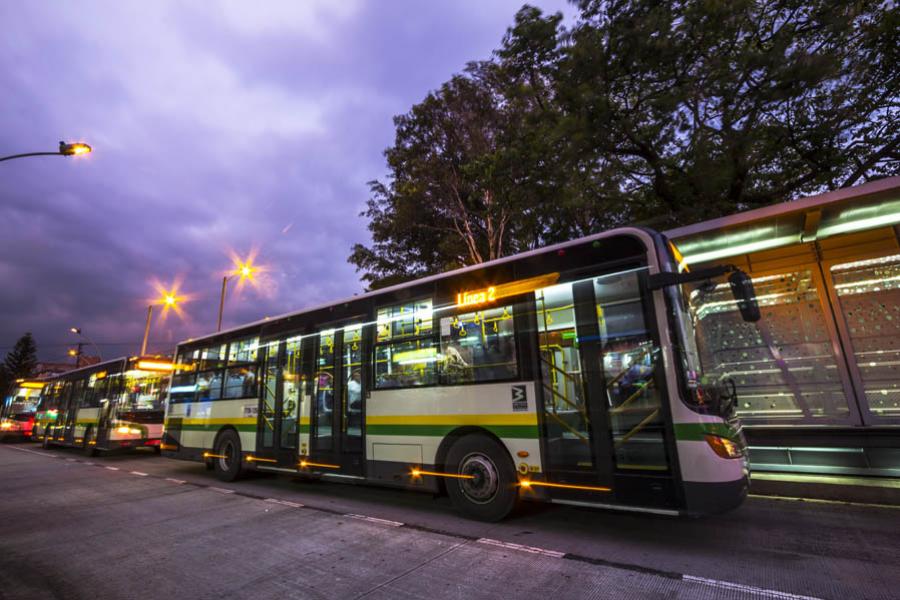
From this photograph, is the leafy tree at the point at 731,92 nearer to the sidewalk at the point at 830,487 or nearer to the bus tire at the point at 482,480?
the sidewalk at the point at 830,487

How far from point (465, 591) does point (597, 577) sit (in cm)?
111

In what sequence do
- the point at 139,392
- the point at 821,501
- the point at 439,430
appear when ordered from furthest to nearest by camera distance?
the point at 139,392 → the point at 821,501 → the point at 439,430

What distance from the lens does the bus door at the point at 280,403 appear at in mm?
7934

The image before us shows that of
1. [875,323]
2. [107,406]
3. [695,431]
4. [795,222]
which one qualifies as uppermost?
[795,222]

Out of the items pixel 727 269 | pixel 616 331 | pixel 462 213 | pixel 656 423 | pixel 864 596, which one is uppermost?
pixel 462 213

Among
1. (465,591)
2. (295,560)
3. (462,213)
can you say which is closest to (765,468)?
(465,591)

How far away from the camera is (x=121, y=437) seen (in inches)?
547

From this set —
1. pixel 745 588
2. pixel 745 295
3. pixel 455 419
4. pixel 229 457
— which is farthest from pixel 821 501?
pixel 229 457

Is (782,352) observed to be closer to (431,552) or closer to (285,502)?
(431,552)

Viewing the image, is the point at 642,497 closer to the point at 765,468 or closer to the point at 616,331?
the point at 616,331

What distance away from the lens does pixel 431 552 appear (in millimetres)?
4328

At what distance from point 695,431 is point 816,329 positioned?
5.53 metres

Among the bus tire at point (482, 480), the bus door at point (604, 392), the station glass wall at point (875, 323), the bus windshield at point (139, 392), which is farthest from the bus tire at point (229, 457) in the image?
the station glass wall at point (875, 323)

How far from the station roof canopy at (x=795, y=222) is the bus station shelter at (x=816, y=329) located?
0.02 m
